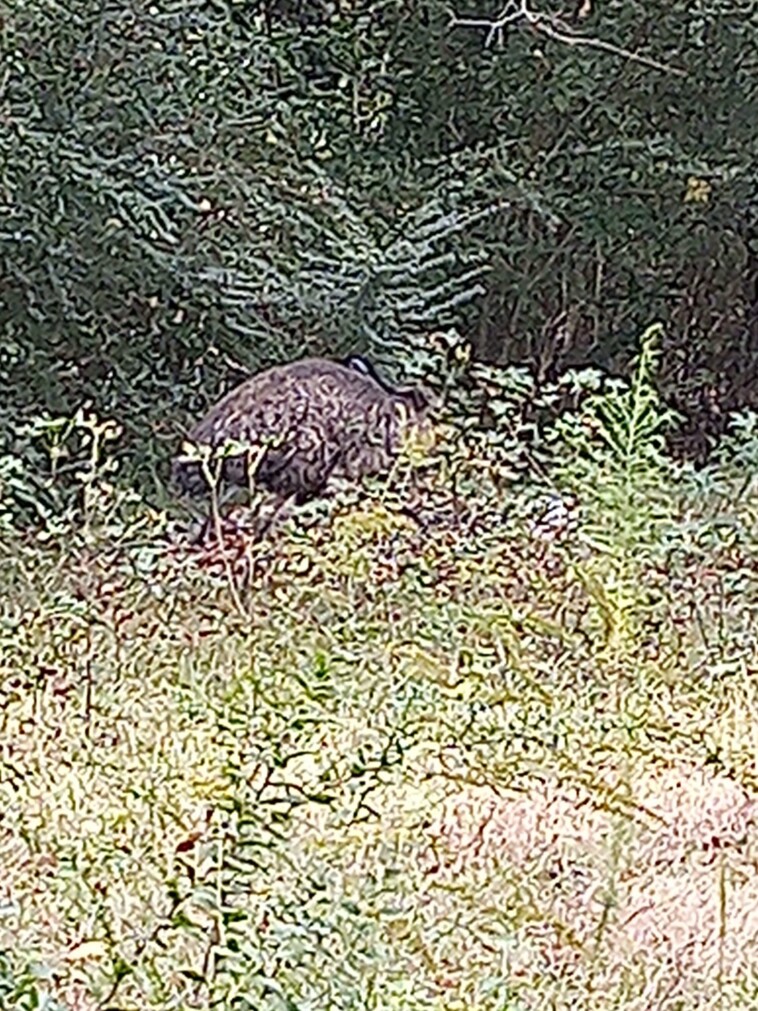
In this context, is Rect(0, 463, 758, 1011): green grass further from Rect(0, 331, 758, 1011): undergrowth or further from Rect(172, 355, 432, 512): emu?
Rect(172, 355, 432, 512): emu

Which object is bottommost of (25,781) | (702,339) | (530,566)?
(702,339)

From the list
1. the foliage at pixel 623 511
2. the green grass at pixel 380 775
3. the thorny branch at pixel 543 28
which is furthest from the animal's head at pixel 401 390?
the thorny branch at pixel 543 28

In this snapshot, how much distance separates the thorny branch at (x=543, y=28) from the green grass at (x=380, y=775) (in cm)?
354

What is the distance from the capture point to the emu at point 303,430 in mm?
7891

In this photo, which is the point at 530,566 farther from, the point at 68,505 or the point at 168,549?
the point at 68,505

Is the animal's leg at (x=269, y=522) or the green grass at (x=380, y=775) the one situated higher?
the green grass at (x=380, y=775)

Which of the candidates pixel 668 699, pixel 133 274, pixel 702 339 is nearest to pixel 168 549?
pixel 133 274

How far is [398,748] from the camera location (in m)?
3.85

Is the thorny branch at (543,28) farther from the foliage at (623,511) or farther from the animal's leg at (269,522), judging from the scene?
the foliage at (623,511)

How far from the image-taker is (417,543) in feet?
23.3

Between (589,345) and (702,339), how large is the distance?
643mm

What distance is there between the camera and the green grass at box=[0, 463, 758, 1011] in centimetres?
352

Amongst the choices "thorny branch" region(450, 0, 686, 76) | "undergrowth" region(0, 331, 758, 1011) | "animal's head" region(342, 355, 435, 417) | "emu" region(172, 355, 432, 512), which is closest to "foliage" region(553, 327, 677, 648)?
"undergrowth" region(0, 331, 758, 1011)

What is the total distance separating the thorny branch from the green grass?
3541 millimetres
